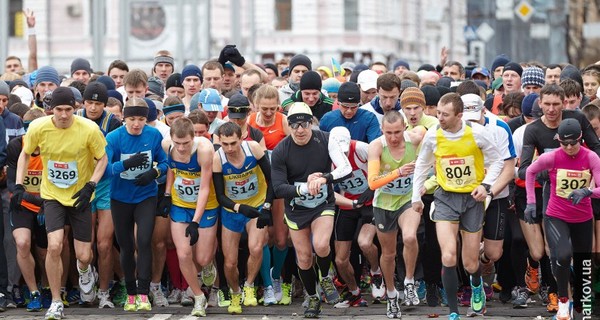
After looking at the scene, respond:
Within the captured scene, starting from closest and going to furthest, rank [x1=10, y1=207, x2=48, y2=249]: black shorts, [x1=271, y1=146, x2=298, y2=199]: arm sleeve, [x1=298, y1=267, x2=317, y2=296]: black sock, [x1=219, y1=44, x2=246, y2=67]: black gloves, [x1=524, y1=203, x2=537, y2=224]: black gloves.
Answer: [x1=524, y1=203, x2=537, y2=224]: black gloves, [x1=271, y1=146, x2=298, y2=199]: arm sleeve, [x1=298, y1=267, x2=317, y2=296]: black sock, [x1=10, y1=207, x2=48, y2=249]: black shorts, [x1=219, y1=44, x2=246, y2=67]: black gloves

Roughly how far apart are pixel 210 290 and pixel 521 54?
108 feet

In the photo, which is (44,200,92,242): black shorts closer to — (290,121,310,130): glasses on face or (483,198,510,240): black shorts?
(290,121,310,130): glasses on face

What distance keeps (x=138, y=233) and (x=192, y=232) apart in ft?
2.12

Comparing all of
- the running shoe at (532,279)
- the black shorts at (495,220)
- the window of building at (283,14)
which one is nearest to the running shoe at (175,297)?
the black shorts at (495,220)

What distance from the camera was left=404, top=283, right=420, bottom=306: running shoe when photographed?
1286cm

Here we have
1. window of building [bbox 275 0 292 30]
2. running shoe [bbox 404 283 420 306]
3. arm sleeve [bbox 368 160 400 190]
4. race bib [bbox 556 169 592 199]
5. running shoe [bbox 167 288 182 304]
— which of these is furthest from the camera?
window of building [bbox 275 0 292 30]

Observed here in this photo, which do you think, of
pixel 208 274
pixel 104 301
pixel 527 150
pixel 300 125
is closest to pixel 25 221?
pixel 104 301

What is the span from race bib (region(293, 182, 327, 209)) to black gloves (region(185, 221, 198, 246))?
3.12 feet

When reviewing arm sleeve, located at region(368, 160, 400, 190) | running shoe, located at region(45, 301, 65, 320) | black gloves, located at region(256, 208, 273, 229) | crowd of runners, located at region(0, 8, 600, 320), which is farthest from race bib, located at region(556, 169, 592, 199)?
running shoe, located at region(45, 301, 65, 320)

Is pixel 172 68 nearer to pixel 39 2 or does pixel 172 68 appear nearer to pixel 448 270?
pixel 448 270

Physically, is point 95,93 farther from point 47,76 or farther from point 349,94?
point 47,76

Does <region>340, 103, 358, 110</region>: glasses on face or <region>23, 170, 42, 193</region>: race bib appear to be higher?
<region>340, 103, 358, 110</region>: glasses on face

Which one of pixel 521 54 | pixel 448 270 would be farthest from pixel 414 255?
pixel 521 54

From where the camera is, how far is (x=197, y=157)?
1280 cm
